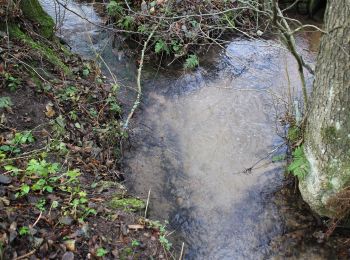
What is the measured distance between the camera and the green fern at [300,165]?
5.09 m

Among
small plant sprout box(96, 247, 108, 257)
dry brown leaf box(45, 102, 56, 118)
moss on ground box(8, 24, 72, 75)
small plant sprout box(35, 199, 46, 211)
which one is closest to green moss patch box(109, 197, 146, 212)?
small plant sprout box(96, 247, 108, 257)

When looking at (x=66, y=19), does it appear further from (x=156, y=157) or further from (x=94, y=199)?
(x=94, y=199)

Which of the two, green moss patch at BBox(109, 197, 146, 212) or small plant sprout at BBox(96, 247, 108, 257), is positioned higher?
small plant sprout at BBox(96, 247, 108, 257)

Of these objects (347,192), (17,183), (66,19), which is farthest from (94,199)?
(66,19)

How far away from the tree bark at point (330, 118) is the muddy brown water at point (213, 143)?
82cm

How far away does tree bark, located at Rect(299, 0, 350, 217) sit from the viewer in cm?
437

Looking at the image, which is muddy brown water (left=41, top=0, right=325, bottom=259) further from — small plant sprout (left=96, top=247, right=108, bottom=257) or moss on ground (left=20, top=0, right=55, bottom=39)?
small plant sprout (left=96, top=247, right=108, bottom=257)

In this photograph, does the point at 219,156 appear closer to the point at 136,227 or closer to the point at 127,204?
the point at 127,204

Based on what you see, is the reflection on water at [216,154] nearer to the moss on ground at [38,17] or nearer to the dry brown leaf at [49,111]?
the dry brown leaf at [49,111]

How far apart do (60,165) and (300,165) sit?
10.4ft

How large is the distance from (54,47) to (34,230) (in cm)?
461

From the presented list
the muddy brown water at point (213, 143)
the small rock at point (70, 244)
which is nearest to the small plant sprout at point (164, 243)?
the muddy brown water at point (213, 143)

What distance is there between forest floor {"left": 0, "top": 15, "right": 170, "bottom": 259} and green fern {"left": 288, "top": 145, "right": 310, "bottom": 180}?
1940 mm

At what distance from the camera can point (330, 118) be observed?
4660mm
